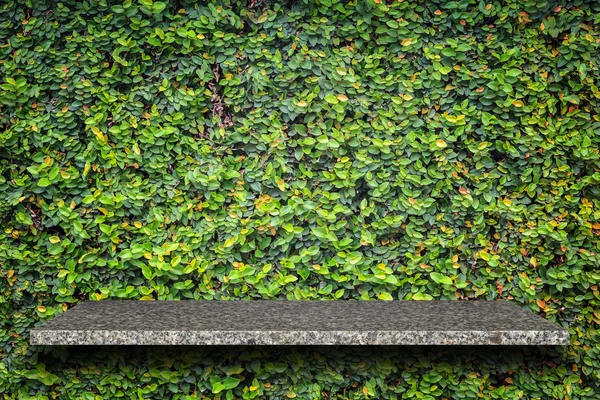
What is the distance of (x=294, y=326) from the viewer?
2510mm

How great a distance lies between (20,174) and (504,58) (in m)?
2.67

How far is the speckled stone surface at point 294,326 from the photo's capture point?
2.45m

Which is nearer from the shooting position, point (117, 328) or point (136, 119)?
point (117, 328)

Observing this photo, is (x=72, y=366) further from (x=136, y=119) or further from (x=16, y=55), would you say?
(x=16, y=55)

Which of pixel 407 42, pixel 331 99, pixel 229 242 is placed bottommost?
pixel 229 242

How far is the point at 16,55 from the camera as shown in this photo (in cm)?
295

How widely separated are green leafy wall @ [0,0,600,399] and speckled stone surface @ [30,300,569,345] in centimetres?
20

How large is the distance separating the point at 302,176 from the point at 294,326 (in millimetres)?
859

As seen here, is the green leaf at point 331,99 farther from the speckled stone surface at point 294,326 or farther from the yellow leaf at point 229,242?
the speckled stone surface at point 294,326

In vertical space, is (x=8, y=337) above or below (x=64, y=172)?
below

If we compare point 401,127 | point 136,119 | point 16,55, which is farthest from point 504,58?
point 16,55

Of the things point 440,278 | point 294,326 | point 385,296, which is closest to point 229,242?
point 294,326

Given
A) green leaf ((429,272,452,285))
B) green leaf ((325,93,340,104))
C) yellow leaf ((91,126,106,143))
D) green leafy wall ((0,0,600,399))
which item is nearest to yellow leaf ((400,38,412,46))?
green leafy wall ((0,0,600,399))

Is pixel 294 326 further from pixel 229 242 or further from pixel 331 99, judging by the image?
pixel 331 99
